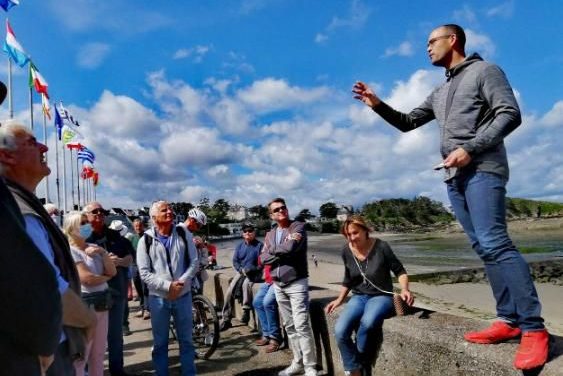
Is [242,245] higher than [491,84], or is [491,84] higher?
[491,84]

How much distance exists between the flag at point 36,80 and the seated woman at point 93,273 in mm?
19433

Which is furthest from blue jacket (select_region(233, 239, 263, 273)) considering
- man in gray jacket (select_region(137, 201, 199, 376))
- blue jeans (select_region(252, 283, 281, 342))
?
man in gray jacket (select_region(137, 201, 199, 376))

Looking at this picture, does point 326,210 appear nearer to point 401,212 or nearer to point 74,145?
point 401,212

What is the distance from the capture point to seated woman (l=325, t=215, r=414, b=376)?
154 inches

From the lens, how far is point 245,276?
25.2 ft

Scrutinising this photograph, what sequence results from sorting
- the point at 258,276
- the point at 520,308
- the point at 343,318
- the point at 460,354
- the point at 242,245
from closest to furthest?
the point at 520,308 → the point at 460,354 → the point at 343,318 → the point at 258,276 → the point at 242,245

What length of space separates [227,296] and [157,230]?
3.27 metres

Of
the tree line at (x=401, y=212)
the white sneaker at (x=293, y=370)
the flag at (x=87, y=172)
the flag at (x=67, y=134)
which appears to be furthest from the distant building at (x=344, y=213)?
the tree line at (x=401, y=212)

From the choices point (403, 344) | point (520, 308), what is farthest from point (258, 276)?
point (520, 308)

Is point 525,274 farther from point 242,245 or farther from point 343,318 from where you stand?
point 242,245

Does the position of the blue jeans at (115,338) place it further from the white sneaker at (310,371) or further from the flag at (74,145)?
the flag at (74,145)

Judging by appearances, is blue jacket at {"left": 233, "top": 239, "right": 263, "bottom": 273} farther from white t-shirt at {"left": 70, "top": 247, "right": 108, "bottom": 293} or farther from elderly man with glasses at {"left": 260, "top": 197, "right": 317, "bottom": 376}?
white t-shirt at {"left": 70, "top": 247, "right": 108, "bottom": 293}

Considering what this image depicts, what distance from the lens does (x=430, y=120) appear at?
11.5ft

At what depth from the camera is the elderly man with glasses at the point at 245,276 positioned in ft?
24.3
